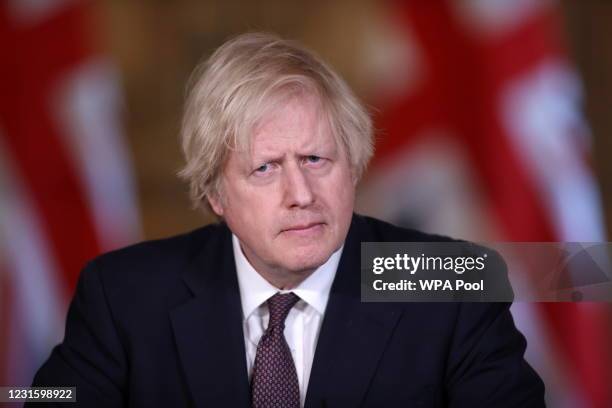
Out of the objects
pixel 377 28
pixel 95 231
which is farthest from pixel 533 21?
pixel 95 231

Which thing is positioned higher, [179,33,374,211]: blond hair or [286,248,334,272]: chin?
[179,33,374,211]: blond hair

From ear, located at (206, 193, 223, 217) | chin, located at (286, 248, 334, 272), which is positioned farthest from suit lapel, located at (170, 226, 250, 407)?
chin, located at (286, 248, 334, 272)

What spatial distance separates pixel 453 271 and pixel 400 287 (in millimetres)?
112

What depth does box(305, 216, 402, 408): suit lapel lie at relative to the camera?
1.68 metres

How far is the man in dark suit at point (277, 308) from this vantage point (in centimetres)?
166

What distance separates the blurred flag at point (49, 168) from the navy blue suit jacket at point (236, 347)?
3.48 feet

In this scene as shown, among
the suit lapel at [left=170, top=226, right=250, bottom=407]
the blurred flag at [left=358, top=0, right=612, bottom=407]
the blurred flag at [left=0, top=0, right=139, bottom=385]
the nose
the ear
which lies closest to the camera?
the nose

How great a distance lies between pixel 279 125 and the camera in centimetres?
165

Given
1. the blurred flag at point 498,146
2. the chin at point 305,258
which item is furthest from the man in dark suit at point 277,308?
the blurred flag at point 498,146

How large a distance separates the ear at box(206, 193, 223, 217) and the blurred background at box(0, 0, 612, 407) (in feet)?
3.42

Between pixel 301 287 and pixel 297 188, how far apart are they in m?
0.27

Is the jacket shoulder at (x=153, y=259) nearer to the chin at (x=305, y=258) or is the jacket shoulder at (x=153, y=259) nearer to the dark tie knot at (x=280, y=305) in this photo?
A: the dark tie knot at (x=280, y=305)

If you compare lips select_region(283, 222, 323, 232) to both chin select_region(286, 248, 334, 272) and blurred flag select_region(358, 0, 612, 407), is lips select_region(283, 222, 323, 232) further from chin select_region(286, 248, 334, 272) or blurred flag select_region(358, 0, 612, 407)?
blurred flag select_region(358, 0, 612, 407)

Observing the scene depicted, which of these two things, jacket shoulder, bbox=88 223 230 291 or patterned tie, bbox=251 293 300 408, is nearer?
patterned tie, bbox=251 293 300 408
